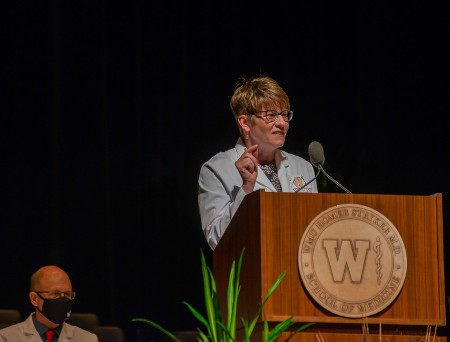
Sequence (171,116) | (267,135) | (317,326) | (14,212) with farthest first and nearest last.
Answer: (171,116) → (14,212) → (267,135) → (317,326)

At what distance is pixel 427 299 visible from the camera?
2059mm

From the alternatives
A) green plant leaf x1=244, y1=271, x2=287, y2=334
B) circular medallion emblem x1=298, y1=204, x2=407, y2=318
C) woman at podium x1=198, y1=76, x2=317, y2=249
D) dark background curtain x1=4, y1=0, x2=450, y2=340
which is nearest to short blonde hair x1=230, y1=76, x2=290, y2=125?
woman at podium x1=198, y1=76, x2=317, y2=249

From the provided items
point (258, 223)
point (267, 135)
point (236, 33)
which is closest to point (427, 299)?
point (258, 223)

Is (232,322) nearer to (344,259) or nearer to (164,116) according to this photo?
(344,259)

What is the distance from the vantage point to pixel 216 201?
2758mm

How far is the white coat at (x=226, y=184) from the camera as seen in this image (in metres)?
2.62

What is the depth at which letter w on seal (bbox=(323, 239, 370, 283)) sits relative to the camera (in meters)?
2.02

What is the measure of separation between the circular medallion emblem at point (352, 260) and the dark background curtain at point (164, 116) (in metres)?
2.71

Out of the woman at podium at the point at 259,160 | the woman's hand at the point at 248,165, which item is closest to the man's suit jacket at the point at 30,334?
the woman at podium at the point at 259,160

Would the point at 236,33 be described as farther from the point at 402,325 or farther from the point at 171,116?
the point at 402,325

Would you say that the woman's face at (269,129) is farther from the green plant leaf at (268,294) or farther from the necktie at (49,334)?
the necktie at (49,334)

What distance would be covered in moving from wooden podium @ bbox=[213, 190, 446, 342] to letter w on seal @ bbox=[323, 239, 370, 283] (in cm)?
8

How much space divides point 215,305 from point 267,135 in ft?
3.20

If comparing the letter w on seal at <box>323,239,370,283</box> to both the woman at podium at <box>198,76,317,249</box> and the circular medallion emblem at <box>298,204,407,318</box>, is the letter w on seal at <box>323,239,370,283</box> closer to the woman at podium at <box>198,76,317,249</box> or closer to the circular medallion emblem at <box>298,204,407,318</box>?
the circular medallion emblem at <box>298,204,407,318</box>
